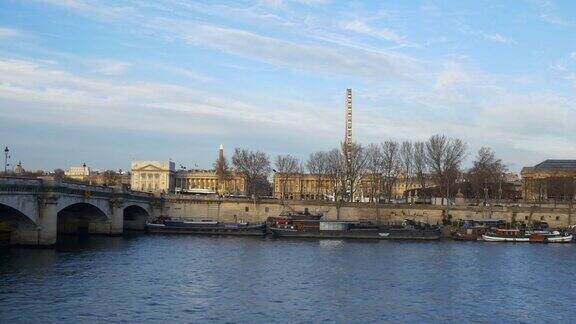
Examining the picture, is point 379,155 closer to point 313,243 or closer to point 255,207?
point 255,207

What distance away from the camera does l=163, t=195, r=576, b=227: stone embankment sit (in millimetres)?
113375

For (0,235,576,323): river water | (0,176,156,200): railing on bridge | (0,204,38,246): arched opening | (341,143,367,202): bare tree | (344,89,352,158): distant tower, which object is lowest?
(0,235,576,323): river water

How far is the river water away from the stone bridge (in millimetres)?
2956

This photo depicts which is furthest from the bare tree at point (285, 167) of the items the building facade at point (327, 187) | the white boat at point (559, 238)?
the white boat at point (559, 238)

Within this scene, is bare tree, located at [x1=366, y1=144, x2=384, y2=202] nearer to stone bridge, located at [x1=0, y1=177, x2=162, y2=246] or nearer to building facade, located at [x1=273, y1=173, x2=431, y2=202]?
building facade, located at [x1=273, y1=173, x2=431, y2=202]

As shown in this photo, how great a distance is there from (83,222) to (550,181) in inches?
3658

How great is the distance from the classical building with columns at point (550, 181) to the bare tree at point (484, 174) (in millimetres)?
7430

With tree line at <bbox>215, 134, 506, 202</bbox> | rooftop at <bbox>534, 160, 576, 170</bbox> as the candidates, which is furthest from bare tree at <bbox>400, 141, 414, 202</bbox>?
rooftop at <bbox>534, 160, 576, 170</bbox>

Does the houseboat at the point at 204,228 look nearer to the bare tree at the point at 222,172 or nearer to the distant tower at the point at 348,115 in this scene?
the bare tree at the point at 222,172

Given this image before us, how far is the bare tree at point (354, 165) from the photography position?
12925 centimetres

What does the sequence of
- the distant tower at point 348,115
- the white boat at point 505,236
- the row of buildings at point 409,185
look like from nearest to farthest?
the white boat at point 505,236 → the row of buildings at point 409,185 → the distant tower at point 348,115

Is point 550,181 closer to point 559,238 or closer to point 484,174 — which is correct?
point 484,174

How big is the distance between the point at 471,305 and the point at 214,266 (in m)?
22.1

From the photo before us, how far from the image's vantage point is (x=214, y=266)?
55.1m
